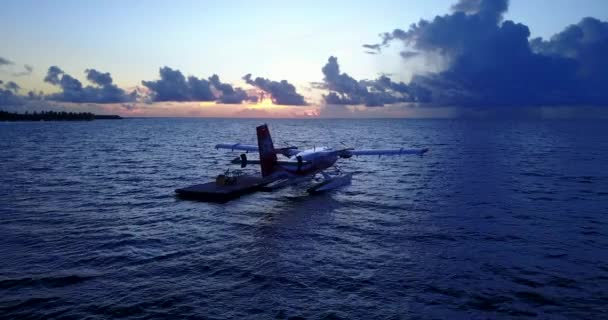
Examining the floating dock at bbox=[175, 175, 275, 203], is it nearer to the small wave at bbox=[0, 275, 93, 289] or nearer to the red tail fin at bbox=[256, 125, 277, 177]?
the red tail fin at bbox=[256, 125, 277, 177]

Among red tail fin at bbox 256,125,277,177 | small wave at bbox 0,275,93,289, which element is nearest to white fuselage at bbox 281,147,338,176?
red tail fin at bbox 256,125,277,177

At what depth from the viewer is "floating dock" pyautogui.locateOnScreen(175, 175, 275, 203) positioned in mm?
28531

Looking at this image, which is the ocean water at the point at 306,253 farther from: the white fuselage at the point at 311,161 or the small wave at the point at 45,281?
the white fuselage at the point at 311,161

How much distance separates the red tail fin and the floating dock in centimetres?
89

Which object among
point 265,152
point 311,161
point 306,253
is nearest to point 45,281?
point 306,253

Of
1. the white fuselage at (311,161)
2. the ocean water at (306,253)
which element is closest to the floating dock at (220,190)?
the ocean water at (306,253)

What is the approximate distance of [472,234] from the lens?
2070 cm

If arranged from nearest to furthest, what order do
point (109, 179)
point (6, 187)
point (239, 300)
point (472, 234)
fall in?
1. point (239, 300)
2. point (472, 234)
3. point (6, 187)
4. point (109, 179)

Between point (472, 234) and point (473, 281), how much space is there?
6.41 m

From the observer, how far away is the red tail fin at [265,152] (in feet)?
100

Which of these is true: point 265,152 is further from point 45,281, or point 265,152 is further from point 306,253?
point 45,281

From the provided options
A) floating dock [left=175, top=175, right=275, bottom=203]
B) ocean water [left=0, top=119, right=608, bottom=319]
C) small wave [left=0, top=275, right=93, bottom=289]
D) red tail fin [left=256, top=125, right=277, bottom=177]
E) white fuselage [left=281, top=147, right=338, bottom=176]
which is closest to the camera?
ocean water [left=0, top=119, right=608, bottom=319]

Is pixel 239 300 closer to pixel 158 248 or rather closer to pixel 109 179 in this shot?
pixel 158 248

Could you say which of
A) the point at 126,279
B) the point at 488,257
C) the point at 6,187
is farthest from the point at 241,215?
the point at 6,187
